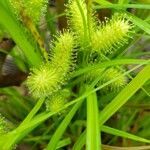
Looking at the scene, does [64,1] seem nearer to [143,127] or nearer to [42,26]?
[42,26]

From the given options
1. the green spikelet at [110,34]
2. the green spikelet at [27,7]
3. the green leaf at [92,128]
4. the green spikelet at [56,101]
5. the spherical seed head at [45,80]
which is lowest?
the green leaf at [92,128]

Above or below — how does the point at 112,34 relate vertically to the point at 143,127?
above

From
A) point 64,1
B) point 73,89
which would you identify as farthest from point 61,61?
point 64,1

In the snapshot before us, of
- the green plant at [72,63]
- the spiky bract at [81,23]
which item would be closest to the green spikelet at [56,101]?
the green plant at [72,63]

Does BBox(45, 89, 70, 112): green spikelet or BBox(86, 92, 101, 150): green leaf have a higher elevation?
BBox(45, 89, 70, 112): green spikelet

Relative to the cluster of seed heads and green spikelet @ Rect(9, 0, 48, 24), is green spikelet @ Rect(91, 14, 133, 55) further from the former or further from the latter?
green spikelet @ Rect(9, 0, 48, 24)

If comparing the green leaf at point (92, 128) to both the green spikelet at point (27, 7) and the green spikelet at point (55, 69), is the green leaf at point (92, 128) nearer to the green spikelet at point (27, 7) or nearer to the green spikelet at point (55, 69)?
the green spikelet at point (55, 69)

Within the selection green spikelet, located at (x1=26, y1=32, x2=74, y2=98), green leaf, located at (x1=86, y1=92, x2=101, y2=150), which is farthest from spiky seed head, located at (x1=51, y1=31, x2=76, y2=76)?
green leaf, located at (x1=86, y1=92, x2=101, y2=150)

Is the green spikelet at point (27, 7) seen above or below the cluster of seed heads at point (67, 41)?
above
